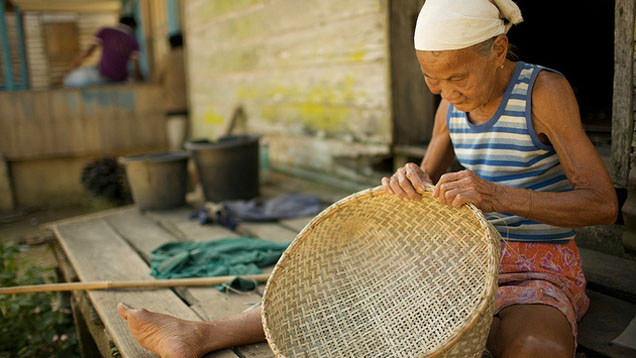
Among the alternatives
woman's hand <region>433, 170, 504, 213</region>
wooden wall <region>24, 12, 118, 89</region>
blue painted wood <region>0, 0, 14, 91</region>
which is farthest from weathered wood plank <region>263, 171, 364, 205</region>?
wooden wall <region>24, 12, 118, 89</region>

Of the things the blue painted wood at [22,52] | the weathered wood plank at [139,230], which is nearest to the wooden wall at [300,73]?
the weathered wood plank at [139,230]

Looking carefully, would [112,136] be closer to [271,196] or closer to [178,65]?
[178,65]

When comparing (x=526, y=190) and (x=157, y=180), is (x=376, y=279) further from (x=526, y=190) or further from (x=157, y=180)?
(x=157, y=180)

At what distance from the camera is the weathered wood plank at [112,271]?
76.3 inches

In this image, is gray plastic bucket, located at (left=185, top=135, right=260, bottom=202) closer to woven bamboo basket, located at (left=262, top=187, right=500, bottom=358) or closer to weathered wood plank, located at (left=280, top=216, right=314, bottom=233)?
weathered wood plank, located at (left=280, top=216, right=314, bottom=233)

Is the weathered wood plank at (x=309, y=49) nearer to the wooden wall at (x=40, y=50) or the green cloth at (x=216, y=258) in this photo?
the green cloth at (x=216, y=258)

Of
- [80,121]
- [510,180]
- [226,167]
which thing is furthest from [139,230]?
[80,121]

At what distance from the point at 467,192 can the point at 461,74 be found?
0.34 metres

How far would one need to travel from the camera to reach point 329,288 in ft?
5.75

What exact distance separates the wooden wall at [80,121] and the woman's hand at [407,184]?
5463 millimetres

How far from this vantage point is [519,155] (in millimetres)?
1629

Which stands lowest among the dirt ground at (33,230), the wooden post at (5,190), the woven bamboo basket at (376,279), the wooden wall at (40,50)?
the dirt ground at (33,230)

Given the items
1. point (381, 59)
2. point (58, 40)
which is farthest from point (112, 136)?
point (58, 40)

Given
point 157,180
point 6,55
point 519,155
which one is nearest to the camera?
point 519,155
